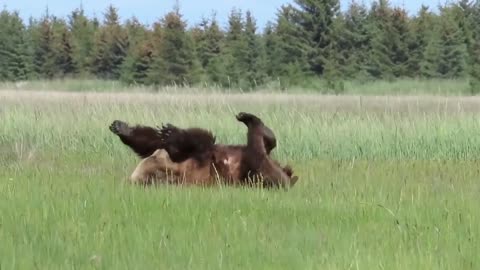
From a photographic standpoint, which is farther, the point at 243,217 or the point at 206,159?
the point at 206,159

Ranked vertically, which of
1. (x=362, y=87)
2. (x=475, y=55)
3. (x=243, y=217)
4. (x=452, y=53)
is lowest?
(x=362, y=87)

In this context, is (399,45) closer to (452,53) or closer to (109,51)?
(452,53)

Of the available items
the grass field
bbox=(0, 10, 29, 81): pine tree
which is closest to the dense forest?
bbox=(0, 10, 29, 81): pine tree

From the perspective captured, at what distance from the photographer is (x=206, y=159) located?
554 cm

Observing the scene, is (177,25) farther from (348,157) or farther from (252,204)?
(252,204)

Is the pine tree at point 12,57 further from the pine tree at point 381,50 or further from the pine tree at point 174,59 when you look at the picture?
the pine tree at point 381,50

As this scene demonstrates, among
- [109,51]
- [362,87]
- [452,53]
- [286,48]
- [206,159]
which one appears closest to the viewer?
[206,159]

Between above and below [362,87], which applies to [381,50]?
above

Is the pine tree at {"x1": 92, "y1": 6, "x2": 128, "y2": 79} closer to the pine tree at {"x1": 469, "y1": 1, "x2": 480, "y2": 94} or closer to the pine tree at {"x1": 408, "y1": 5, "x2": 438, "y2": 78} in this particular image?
the pine tree at {"x1": 408, "y1": 5, "x2": 438, "y2": 78}

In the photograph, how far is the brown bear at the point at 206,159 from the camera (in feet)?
17.9

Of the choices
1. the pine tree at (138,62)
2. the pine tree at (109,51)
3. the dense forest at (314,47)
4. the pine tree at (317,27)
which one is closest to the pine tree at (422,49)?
the dense forest at (314,47)

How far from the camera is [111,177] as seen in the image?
604 centimetres

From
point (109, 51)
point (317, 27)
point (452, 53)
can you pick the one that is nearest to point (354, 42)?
point (317, 27)

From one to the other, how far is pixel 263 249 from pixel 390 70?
104 feet
